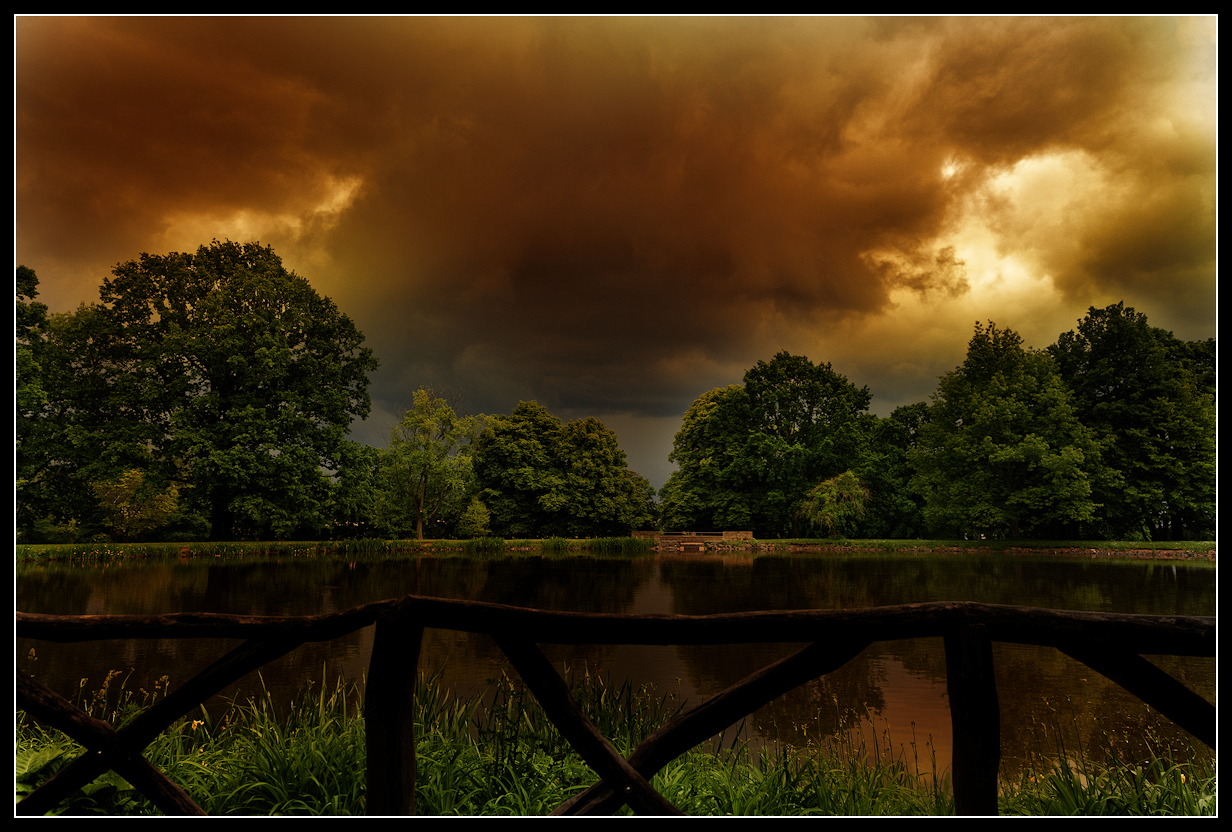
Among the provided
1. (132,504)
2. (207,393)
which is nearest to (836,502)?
(207,393)

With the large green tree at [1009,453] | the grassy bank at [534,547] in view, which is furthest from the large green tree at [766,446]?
the large green tree at [1009,453]

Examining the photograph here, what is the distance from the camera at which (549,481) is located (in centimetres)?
3719

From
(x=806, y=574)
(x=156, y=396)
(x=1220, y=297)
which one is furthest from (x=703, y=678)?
(x=156, y=396)

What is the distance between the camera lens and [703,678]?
6.36m

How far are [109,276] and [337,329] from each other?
26.9ft

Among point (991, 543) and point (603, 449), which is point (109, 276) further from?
point (991, 543)

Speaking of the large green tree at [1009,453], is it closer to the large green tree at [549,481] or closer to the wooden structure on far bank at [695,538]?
the wooden structure on far bank at [695,538]

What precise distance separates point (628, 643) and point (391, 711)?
0.74 metres

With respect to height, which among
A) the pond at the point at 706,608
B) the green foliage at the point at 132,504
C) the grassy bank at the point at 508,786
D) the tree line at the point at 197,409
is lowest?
the pond at the point at 706,608

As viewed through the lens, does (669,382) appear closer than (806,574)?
No

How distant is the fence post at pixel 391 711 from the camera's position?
5.66ft

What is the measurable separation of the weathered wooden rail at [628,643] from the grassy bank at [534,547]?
22.0 meters

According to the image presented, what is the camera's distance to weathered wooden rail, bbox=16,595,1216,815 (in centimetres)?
158

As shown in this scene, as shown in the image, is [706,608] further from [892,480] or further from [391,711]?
[892,480]
